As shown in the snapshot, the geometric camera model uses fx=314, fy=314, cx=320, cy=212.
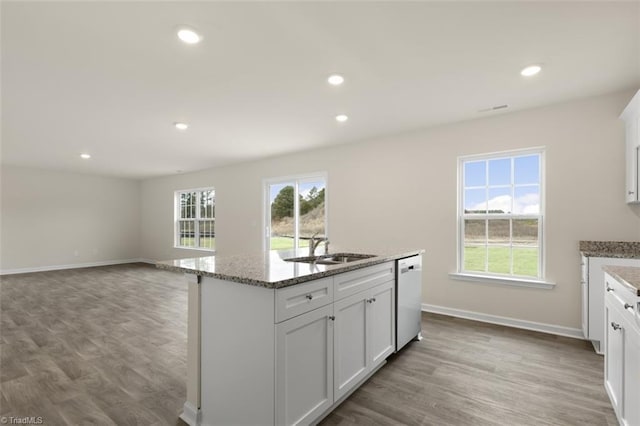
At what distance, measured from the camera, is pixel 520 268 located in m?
3.70

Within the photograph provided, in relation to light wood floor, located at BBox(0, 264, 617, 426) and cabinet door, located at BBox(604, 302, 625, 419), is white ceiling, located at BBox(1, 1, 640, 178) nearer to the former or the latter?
cabinet door, located at BBox(604, 302, 625, 419)

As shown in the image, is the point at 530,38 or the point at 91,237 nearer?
the point at 530,38

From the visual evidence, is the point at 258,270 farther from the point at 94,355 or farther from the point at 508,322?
the point at 508,322

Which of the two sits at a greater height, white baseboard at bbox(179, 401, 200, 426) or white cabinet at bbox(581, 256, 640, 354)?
white cabinet at bbox(581, 256, 640, 354)

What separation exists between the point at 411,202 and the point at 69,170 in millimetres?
8125

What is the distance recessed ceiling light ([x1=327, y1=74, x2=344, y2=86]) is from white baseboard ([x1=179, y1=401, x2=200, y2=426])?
2673 mm

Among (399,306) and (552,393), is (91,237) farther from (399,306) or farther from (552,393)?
(552,393)

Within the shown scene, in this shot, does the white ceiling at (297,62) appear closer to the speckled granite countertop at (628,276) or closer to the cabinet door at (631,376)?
the speckled granite countertop at (628,276)

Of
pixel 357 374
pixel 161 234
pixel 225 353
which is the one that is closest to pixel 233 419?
pixel 225 353

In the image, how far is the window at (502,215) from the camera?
3.62 meters

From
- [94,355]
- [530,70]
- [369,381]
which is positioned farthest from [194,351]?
[530,70]

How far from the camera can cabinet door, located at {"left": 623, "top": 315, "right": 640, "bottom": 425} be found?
1.42 metres

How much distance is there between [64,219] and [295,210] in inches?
245

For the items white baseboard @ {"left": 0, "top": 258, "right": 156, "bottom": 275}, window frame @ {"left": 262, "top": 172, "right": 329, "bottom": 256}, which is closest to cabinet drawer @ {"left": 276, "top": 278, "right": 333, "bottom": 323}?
window frame @ {"left": 262, "top": 172, "right": 329, "bottom": 256}
